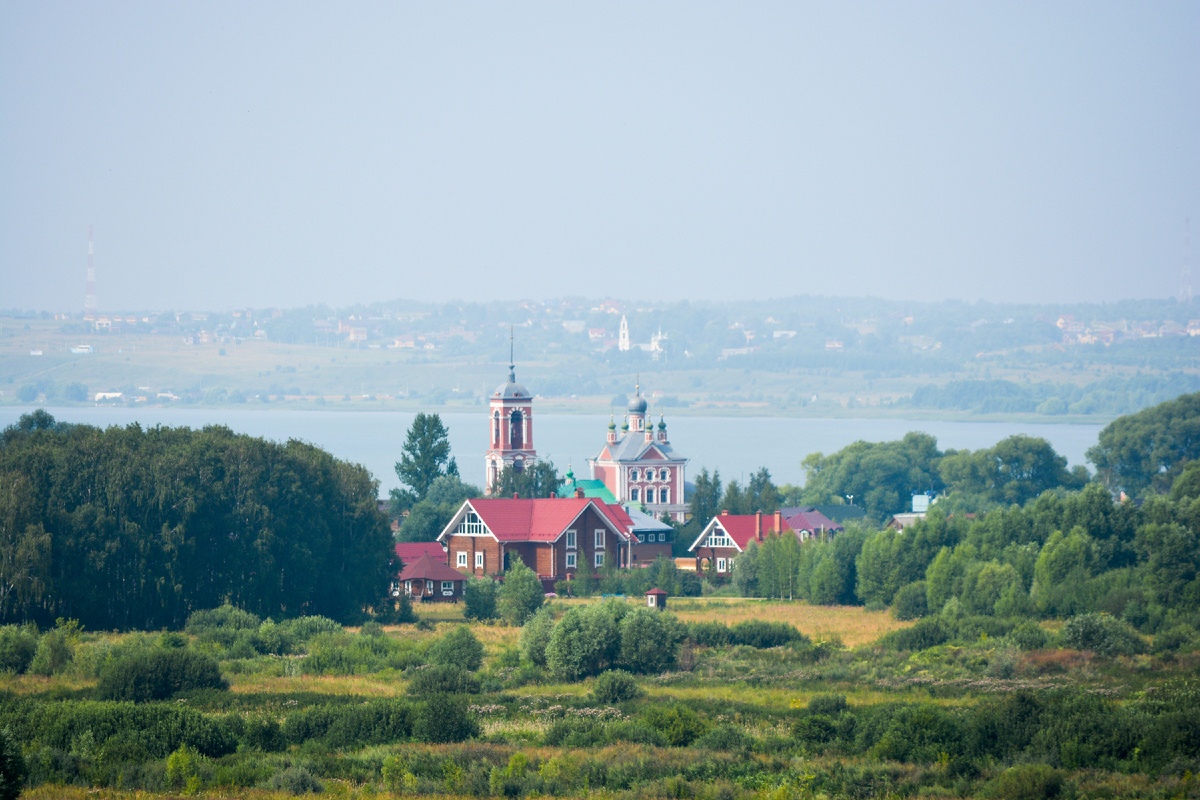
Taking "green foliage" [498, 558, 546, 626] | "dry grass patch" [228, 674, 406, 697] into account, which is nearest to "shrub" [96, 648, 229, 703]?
"dry grass patch" [228, 674, 406, 697]

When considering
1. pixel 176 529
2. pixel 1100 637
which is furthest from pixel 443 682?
pixel 1100 637

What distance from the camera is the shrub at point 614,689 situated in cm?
3653

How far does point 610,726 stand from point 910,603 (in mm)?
30384

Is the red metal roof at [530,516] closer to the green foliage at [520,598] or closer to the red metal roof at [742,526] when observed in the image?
the red metal roof at [742,526]

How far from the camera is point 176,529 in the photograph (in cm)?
5184

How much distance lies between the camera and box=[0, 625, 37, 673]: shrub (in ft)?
132

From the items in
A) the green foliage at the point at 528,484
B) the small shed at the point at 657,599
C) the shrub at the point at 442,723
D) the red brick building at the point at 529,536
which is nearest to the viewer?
the shrub at the point at 442,723

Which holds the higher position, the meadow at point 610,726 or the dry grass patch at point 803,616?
the meadow at point 610,726

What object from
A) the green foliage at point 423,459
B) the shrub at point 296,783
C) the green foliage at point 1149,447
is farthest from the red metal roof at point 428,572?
the green foliage at point 1149,447

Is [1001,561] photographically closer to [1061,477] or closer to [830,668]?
[830,668]

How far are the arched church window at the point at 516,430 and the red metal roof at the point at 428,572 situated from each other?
3678 cm

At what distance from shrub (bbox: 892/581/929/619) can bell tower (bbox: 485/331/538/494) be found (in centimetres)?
4716

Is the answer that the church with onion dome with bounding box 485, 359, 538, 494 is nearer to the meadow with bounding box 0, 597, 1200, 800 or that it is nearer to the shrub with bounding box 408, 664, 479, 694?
the meadow with bounding box 0, 597, 1200, 800

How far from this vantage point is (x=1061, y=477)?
112m
